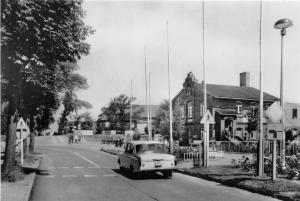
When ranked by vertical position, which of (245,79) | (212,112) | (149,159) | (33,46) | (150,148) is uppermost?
(245,79)

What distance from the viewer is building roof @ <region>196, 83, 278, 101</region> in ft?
167

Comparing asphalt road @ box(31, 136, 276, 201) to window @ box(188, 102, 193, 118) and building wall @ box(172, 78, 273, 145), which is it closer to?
building wall @ box(172, 78, 273, 145)

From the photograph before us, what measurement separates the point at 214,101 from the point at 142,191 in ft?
126

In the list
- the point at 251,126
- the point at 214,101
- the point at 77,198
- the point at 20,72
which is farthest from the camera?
the point at 214,101

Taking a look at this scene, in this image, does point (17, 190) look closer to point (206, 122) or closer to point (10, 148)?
point (10, 148)

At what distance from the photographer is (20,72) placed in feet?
49.8

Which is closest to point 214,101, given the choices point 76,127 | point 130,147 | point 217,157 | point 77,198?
point 217,157

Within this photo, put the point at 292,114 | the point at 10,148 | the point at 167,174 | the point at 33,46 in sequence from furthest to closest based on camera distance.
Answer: the point at 292,114, the point at 167,174, the point at 10,148, the point at 33,46

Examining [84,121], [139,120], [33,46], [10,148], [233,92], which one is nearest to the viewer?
[33,46]

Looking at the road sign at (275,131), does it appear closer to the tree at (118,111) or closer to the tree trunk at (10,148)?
the tree trunk at (10,148)

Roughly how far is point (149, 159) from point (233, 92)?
38879 mm

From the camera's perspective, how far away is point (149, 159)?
640 inches

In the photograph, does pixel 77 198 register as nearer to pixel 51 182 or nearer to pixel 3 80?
pixel 51 182

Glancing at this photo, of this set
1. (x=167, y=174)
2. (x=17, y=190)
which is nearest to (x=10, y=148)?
(x=17, y=190)
